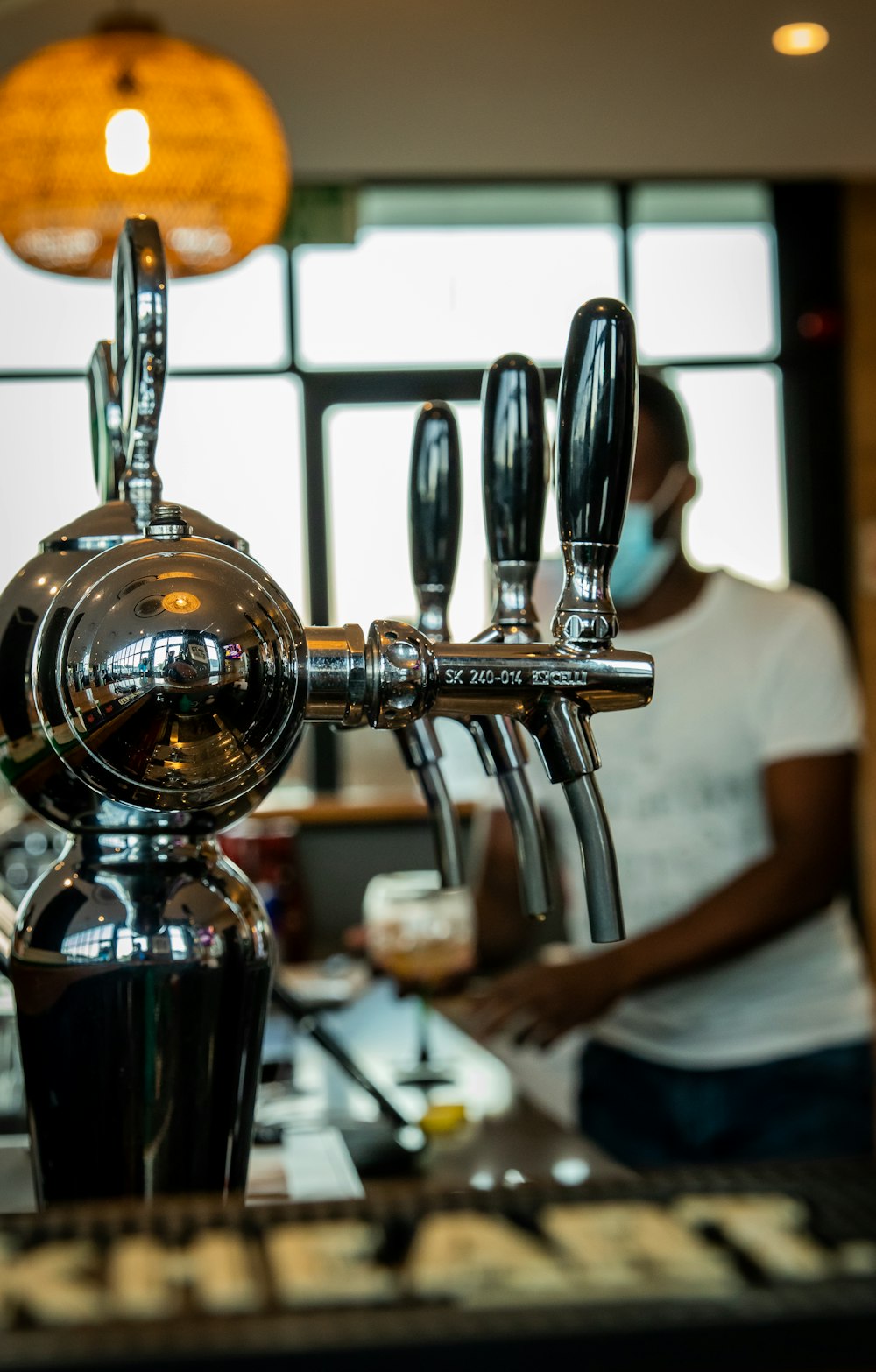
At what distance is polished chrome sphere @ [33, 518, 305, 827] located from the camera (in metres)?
0.47

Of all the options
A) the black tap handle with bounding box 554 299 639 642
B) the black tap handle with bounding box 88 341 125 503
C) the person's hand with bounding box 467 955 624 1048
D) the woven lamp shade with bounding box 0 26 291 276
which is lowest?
the person's hand with bounding box 467 955 624 1048

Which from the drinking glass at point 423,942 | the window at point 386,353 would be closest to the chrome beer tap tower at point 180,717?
the drinking glass at point 423,942

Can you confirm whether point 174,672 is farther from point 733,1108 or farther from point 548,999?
point 733,1108

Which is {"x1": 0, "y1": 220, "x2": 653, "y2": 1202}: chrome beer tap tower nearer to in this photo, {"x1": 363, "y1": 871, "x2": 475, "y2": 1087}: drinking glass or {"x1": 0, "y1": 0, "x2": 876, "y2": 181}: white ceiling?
{"x1": 363, "y1": 871, "x2": 475, "y2": 1087}: drinking glass

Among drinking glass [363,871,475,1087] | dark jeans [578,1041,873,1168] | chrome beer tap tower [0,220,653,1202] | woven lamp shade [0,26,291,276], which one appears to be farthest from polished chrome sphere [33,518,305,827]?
woven lamp shade [0,26,291,276]

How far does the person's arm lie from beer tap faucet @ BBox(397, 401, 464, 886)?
3.73 feet

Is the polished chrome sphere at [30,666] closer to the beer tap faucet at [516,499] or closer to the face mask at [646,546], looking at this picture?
the beer tap faucet at [516,499]

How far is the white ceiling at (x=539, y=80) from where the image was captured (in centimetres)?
379

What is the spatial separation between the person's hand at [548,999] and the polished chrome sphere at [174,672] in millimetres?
1060

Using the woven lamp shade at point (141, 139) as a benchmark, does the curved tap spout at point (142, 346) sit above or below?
below

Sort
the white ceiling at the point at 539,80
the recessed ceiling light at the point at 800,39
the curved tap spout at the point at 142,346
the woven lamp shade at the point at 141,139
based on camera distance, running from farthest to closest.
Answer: the recessed ceiling light at the point at 800,39 → the white ceiling at the point at 539,80 → the woven lamp shade at the point at 141,139 → the curved tap spout at the point at 142,346

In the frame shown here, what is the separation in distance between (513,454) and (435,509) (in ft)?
0.35

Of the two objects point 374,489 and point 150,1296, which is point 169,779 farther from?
point 374,489

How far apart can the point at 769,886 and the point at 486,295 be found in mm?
3909
